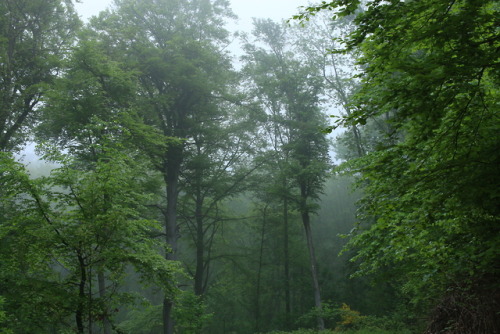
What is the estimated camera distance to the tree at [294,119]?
59.4 ft

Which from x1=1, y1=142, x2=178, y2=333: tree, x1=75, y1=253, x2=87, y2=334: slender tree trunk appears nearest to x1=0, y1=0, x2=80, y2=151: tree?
x1=1, y1=142, x2=178, y2=333: tree

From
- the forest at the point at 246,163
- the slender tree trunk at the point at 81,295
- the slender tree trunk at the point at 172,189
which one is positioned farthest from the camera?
the slender tree trunk at the point at 172,189

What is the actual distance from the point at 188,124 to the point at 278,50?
965 centimetres

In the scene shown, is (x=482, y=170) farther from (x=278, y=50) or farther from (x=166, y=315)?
(x=278, y=50)

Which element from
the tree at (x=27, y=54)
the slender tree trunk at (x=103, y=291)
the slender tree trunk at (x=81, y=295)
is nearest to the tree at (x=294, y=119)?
the tree at (x=27, y=54)

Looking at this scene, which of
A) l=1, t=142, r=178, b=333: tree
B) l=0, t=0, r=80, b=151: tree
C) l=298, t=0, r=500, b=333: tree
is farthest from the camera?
l=0, t=0, r=80, b=151: tree

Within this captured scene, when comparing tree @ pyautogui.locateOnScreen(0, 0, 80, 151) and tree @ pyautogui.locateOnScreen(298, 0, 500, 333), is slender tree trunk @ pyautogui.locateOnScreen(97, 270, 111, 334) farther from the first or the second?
tree @ pyautogui.locateOnScreen(0, 0, 80, 151)

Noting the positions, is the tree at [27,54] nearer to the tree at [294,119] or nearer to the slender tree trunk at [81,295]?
the slender tree trunk at [81,295]

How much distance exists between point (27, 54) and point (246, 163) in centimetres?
1118

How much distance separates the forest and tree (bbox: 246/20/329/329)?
4.6 inches

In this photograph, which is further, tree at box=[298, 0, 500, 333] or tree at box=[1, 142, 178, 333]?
tree at box=[1, 142, 178, 333]

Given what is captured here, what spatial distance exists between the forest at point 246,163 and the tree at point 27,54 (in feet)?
0.26

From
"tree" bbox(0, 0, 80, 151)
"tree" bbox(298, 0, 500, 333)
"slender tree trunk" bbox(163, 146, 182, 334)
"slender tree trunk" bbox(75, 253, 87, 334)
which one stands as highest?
"tree" bbox(0, 0, 80, 151)

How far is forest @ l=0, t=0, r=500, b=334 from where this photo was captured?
3.69 m
